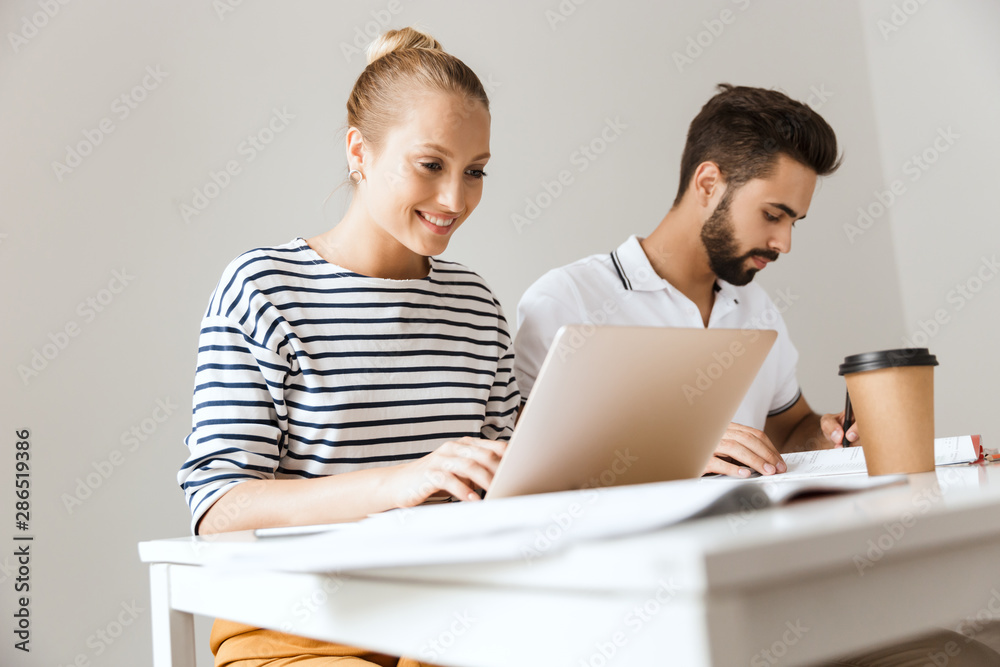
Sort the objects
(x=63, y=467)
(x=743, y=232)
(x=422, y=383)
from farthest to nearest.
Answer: (x=743, y=232) → (x=63, y=467) → (x=422, y=383)

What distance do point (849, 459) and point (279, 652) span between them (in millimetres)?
645

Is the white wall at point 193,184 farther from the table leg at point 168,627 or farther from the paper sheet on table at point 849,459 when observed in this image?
the paper sheet on table at point 849,459

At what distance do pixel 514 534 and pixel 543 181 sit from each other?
1773mm

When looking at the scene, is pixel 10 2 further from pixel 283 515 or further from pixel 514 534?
pixel 514 534

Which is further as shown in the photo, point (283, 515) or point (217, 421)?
point (217, 421)

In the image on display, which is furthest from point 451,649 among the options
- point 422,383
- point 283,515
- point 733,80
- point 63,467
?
point 733,80

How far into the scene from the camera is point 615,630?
308mm

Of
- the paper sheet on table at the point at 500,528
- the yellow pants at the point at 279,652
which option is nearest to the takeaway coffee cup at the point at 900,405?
the paper sheet on table at the point at 500,528

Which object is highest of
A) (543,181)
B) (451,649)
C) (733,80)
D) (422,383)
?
(733,80)

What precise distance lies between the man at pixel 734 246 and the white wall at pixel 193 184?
39cm

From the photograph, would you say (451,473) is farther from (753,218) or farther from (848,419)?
(753,218)

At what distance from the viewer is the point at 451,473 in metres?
0.64

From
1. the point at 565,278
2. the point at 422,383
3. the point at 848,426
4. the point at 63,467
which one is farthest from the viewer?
the point at 565,278

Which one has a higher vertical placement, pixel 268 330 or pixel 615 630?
pixel 268 330
